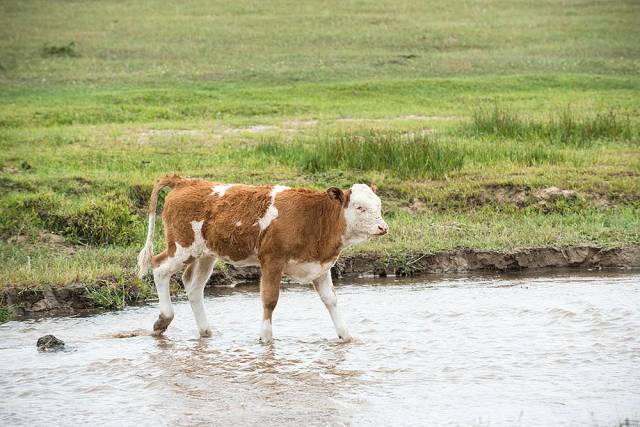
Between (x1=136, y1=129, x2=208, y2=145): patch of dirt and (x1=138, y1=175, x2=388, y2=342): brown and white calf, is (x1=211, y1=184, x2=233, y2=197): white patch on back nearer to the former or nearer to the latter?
(x1=138, y1=175, x2=388, y2=342): brown and white calf

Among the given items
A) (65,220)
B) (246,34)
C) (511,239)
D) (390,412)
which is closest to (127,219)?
(65,220)

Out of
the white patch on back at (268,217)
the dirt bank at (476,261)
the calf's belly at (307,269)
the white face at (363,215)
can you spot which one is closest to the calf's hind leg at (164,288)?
the white patch on back at (268,217)

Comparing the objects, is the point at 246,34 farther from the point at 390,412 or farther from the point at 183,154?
the point at 390,412

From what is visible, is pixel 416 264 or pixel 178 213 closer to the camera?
pixel 178 213

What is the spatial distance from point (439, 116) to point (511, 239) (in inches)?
380

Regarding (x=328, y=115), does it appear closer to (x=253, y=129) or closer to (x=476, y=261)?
(x=253, y=129)

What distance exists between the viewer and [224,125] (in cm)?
2183

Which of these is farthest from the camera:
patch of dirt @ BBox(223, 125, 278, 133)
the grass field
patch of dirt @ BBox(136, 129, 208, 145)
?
patch of dirt @ BBox(223, 125, 278, 133)

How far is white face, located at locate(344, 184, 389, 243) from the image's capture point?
966cm

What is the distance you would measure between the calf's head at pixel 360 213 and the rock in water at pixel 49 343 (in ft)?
9.54

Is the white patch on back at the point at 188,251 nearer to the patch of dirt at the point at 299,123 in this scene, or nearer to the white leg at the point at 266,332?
the white leg at the point at 266,332

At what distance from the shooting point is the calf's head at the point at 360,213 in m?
9.66

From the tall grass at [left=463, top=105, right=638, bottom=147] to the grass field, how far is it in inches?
1.6

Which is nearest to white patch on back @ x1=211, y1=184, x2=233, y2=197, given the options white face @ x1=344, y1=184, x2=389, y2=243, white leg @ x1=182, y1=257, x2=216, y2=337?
white leg @ x1=182, y1=257, x2=216, y2=337
